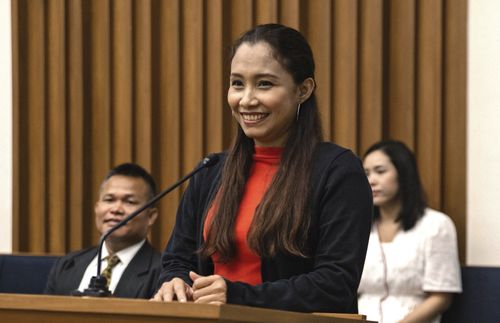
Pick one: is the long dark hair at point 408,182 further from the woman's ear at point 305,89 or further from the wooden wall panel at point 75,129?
the woman's ear at point 305,89

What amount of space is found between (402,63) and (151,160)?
1345 millimetres

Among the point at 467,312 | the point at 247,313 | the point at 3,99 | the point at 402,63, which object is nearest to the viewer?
the point at 247,313

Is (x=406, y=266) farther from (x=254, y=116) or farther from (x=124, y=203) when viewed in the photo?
(x=254, y=116)

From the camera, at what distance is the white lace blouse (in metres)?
4.75

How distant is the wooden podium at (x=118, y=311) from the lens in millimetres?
2051

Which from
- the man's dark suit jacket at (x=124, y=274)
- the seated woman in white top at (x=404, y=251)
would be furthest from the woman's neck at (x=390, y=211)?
the man's dark suit jacket at (x=124, y=274)

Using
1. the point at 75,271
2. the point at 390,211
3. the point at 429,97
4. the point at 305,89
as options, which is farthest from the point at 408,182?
the point at 305,89

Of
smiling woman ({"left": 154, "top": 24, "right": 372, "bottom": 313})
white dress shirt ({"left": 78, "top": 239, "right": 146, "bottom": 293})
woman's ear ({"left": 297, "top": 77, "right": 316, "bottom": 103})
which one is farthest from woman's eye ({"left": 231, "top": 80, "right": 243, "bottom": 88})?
white dress shirt ({"left": 78, "top": 239, "right": 146, "bottom": 293})

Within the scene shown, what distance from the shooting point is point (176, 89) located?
5.51 m

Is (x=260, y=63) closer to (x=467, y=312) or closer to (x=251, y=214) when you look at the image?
(x=251, y=214)

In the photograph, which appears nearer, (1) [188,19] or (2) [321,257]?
(2) [321,257]

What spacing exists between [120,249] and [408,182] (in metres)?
1.29

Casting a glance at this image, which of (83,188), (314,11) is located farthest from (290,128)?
(83,188)

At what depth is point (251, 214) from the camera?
2.74 m
